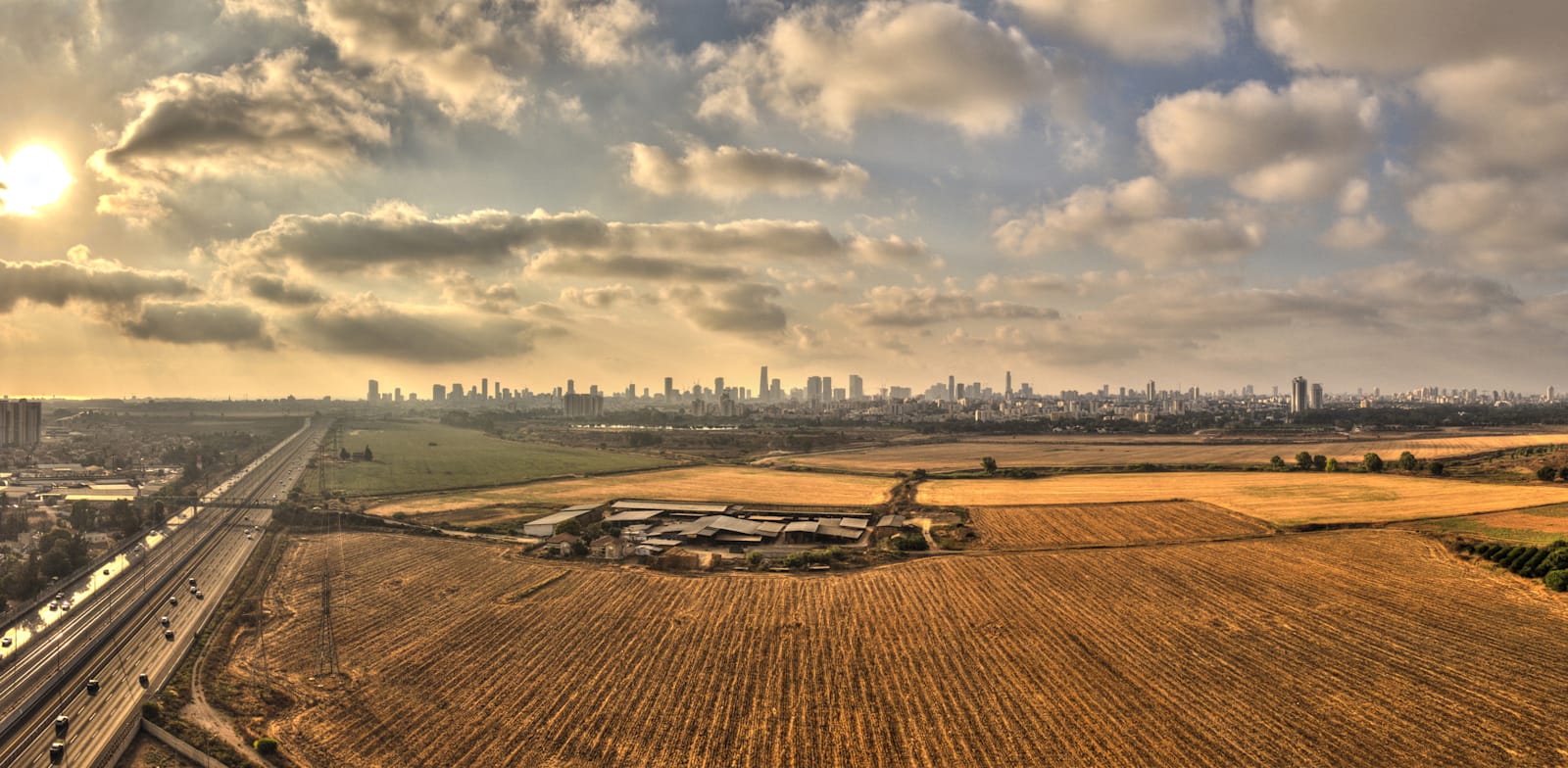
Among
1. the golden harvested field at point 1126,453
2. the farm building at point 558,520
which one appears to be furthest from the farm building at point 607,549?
the golden harvested field at point 1126,453

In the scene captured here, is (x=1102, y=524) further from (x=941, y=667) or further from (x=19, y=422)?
(x=19, y=422)

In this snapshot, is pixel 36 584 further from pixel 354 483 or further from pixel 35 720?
pixel 354 483

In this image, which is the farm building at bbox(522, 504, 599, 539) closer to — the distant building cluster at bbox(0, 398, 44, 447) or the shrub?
the shrub

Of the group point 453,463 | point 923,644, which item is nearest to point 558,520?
point 923,644

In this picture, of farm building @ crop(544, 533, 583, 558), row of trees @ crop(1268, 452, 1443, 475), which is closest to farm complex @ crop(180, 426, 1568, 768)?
farm building @ crop(544, 533, 583, 558)

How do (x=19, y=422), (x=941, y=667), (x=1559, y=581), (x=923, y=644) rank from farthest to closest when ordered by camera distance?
(x=19, y=422), (x=1559, y=581), (x=923, y=644), (x=941, y=667)

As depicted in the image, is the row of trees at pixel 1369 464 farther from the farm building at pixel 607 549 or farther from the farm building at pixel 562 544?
the farm building at pixel 562 544

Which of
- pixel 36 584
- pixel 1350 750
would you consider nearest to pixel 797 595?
pixel 1350 750
